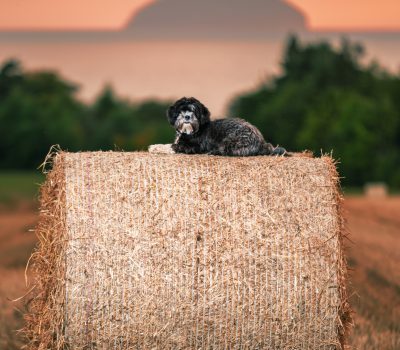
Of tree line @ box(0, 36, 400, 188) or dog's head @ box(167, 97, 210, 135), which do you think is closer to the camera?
dog's head @ box(167, 97, 210, 135)

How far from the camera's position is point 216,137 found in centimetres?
790

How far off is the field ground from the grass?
25.7ft

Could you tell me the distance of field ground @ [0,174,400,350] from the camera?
965cm

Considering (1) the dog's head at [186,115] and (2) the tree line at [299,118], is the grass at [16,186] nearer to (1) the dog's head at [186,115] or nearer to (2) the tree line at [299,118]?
(2) the tree line at [299,118]

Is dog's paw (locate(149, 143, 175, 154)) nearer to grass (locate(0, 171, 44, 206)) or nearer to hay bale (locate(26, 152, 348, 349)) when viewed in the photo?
hay bale (locate(26, 152, 348, 349))

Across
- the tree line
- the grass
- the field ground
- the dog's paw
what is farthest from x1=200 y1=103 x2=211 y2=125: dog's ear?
the tree line

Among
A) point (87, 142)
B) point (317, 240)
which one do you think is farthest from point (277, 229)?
point (87, 142)

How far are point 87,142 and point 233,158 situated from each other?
60.2 meters

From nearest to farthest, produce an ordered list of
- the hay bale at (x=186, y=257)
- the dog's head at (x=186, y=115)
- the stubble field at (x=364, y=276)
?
the hay bale at (x=186, y=257)
the dog's head at (x=186, y=115)
the stubble field at (x=364, y=276)

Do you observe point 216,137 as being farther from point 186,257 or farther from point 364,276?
point 364,276

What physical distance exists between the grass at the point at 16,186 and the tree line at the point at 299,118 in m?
2.65

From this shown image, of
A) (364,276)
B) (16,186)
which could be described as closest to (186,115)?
(364,276)

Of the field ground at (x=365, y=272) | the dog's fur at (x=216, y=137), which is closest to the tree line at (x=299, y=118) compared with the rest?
the field ground at (x=365, y=272)

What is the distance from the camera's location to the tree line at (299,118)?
182 feet
